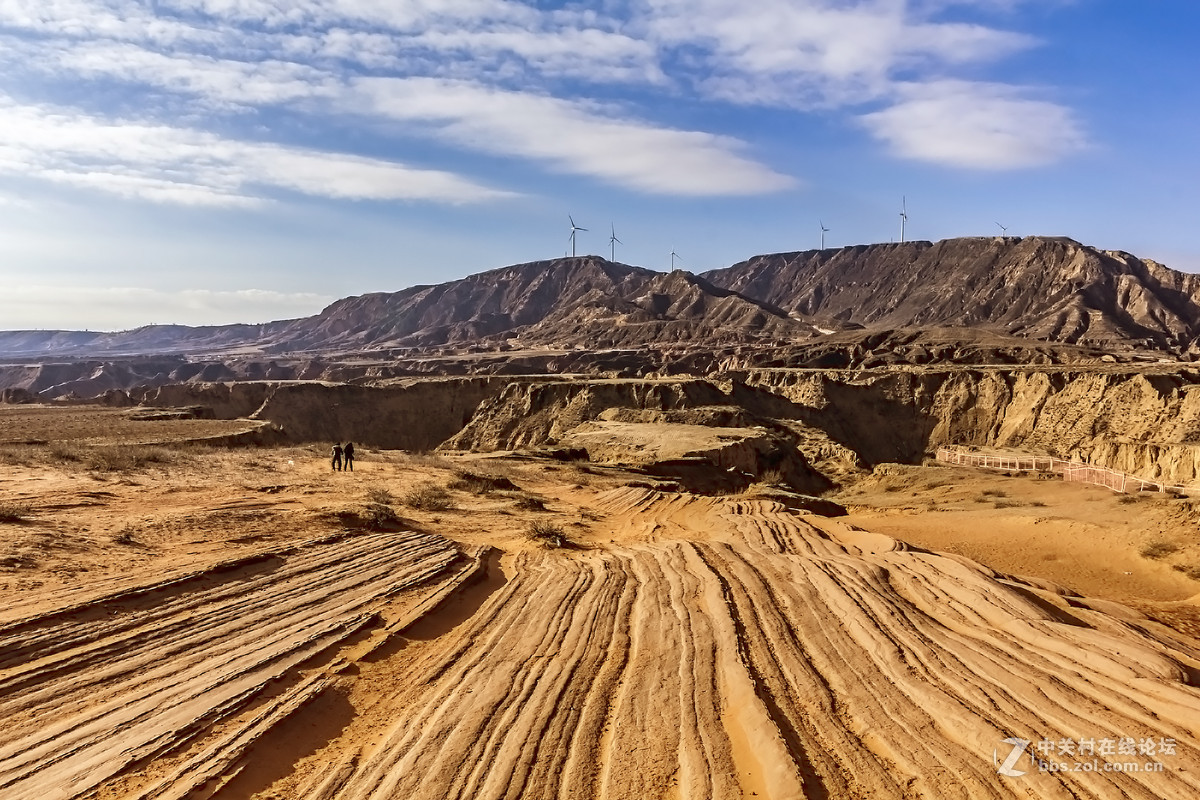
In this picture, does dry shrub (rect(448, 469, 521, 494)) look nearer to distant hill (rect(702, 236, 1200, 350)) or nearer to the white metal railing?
the white metal railing

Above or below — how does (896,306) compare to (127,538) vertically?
above

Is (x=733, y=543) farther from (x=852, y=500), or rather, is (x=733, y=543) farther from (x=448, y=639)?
(x=852, y=500)

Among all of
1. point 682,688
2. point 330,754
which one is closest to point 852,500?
point 682,688

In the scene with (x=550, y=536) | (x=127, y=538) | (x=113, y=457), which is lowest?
(x=550, y=536)

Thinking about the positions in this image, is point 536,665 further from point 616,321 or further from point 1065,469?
point 616,321

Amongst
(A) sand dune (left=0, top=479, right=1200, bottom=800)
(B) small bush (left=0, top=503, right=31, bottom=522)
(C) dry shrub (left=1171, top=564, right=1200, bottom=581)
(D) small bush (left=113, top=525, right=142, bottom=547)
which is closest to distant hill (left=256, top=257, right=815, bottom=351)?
A: (C) dry shrub (left=1171, top=564, right=1200, bottom=581)

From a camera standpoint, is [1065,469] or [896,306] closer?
[1065,469]

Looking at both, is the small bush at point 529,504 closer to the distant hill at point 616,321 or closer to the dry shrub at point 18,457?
the dry shrub at point 18,457

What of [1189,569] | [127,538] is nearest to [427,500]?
[127,538]
